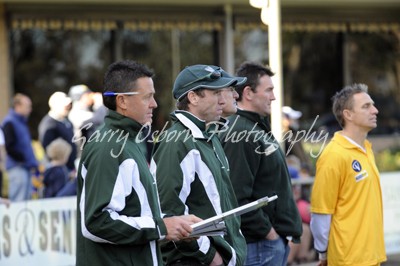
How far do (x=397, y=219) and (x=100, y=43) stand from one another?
28.6ft

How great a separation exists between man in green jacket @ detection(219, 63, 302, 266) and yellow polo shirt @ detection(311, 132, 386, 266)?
355mm

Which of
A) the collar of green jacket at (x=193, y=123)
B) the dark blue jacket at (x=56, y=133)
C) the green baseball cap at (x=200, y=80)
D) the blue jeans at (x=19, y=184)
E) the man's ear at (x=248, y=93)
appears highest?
the green baseball cap at (x=200, y=80)

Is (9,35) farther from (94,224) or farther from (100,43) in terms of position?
(94,224)

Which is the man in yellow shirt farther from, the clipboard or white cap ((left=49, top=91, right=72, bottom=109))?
white cap ((left=49, top=91, right=72, bottom=109))

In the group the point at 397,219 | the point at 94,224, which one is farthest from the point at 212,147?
the point at 397,219

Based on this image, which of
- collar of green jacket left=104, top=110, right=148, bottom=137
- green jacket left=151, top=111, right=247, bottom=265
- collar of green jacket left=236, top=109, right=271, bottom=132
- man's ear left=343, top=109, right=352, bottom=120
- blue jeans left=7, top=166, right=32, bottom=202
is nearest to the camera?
collar of green jacket left=104, top=110, right=148, bottom=137

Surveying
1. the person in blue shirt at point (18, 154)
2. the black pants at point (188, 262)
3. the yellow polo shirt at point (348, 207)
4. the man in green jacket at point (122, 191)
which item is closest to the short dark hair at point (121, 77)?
the man in green jacket at point (122, 191)

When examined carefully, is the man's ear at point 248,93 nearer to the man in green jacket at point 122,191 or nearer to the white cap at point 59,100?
the man in green jacket at point 122,191

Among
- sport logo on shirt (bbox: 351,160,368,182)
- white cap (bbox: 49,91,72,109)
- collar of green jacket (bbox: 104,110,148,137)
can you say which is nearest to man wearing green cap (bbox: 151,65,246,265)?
collar of green jacket (bbox: 104,110,148,137)

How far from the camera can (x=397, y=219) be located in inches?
426

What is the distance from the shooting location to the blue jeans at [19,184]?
12180 millimetres

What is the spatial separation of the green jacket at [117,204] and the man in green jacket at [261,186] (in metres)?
1.52

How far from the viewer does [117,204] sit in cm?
445

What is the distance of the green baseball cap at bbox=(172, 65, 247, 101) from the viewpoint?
17.9 feet
